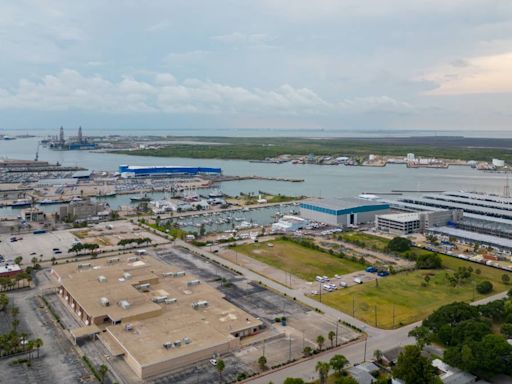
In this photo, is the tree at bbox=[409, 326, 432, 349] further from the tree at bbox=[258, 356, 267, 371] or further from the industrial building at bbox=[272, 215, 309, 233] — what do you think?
the industrial building at bbox=[272, 215, 309, 233]

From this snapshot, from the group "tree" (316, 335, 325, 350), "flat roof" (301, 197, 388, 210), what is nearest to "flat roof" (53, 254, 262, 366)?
"tree" (316, 335, 325, 350)

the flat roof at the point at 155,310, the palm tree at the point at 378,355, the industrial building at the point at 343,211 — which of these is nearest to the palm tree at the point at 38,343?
the flat roof at the point at 155,310

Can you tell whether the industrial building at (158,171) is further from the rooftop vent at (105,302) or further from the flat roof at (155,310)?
the rooftop vent at (105,302)

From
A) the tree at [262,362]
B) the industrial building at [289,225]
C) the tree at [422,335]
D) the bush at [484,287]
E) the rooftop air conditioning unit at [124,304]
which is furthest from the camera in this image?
the industrial building at [289,225]

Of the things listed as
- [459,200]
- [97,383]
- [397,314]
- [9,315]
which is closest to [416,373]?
[397,314]

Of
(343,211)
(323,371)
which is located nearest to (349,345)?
(323,371)

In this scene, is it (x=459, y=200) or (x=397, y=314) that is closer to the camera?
(x=397, y=314)

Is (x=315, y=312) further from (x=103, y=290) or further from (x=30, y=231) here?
(x=30, y=231)
